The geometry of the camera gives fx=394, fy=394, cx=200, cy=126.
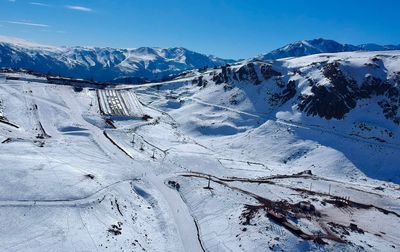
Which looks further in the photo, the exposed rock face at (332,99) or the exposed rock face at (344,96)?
the exposed rock face at (332,99)

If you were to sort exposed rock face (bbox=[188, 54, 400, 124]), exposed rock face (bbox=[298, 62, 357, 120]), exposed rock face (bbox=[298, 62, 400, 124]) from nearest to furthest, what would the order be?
exposed rock face (bbox=[298, 62, 400, 124]) < exposed rock face (bbox=[298, 62, 357, 120]) < exposed rock face (bbox=[188, 54, 400, 124])

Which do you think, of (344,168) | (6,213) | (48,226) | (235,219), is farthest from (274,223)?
(344,168)

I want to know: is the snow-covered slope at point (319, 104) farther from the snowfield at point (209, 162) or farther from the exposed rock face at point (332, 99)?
the snowfield at point (209, 162)

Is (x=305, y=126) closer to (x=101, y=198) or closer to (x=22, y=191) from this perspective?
(x=101, y=198)

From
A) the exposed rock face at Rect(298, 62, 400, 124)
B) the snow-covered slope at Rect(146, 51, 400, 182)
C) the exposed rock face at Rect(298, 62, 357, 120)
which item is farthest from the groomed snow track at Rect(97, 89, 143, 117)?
the exposed rock face at Rect(298, 62, 400, 124)

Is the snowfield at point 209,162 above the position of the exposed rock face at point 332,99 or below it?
below

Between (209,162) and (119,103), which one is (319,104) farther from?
(119,103)

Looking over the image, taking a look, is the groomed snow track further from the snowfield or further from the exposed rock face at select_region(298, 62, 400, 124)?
the exposed rock face at select_region(298, 62, 400, 124)

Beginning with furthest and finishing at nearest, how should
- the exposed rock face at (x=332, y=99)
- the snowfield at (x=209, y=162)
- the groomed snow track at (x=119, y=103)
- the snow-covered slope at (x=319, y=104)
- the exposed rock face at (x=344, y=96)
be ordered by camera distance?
the groomed snow track at (x=119, y=103)
the exposed rock face at (x=332, y=99)
the exposed rock face at (x=344, y=96)
the snow-covered slope at (x=319, y=104)
the snowfield at (x=209, y=162)

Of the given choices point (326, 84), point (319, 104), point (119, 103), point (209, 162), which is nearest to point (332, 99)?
point (319, 104)

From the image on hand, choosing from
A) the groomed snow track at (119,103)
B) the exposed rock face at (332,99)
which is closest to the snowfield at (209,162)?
the exposed rock face at (332,99)
